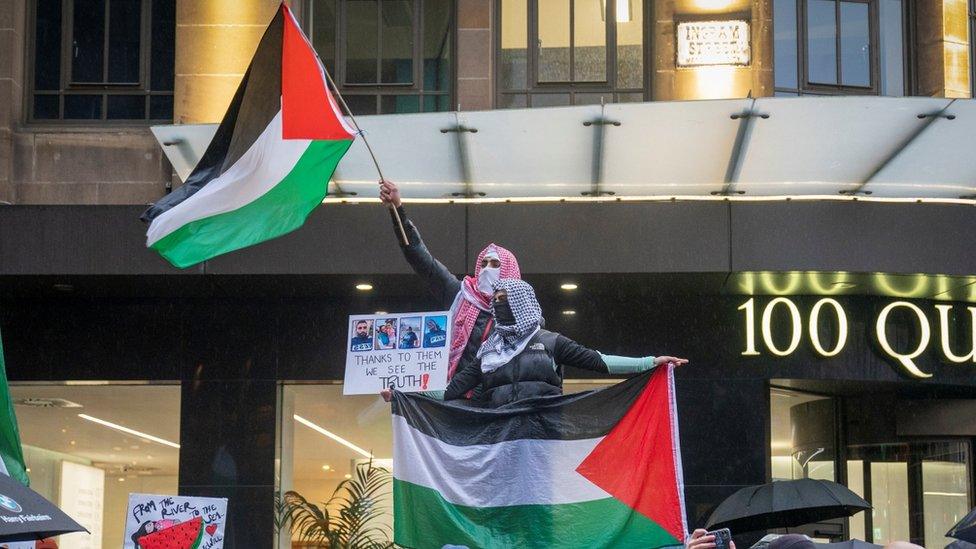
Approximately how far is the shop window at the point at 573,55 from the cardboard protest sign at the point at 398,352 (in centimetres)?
408

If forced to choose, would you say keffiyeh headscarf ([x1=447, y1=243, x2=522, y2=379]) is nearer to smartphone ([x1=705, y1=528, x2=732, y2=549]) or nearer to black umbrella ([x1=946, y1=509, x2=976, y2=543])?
black umbrella ([x1=946, y1=509, x2=976, y2=543])

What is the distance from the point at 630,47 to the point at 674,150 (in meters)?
2.85

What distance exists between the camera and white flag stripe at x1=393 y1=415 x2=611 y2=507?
410 inches

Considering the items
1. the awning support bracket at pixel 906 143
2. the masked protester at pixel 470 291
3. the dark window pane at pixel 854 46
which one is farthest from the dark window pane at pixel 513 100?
the masked protester at pixel 470 291

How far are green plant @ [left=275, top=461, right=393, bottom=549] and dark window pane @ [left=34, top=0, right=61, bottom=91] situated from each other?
199 inches

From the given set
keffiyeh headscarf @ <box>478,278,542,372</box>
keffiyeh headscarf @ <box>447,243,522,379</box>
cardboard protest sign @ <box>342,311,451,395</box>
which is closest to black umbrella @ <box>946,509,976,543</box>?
keffiyeh headscarf @ <box>478,278,542,372</box>

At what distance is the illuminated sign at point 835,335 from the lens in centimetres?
1576

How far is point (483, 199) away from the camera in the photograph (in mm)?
14555

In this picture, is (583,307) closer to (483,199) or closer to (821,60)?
(483,199)

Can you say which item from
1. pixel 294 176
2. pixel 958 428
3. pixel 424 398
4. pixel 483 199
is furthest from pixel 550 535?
pixel 958 428

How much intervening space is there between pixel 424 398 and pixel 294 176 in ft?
5.86

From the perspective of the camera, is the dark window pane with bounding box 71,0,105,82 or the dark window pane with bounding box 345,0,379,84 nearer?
the dark window pane with bounding box 345,0,379,84

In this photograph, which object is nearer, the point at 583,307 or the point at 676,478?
the point at 676,478

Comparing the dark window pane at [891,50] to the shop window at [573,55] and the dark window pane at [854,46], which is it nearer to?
the dark window pane at [854,46]
